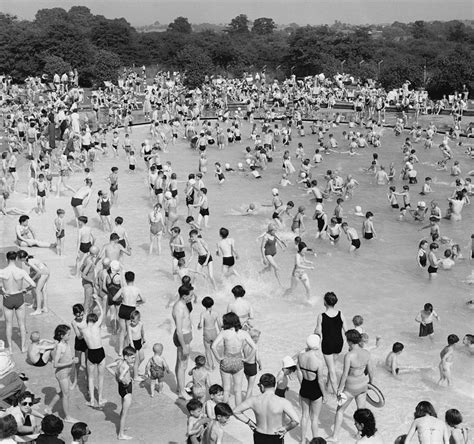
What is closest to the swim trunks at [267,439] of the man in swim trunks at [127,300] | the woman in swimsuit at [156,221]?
the man in swim trunks at [127,300]

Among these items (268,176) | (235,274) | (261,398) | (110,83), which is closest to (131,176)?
(268,176)

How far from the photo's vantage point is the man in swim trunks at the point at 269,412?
5.79 meters

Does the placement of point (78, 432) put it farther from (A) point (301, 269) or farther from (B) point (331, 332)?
(A) point (301, 269)

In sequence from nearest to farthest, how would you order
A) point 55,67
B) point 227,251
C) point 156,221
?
point 227,251 → point 156,221 → point 55,67

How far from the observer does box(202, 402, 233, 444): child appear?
17.8ft

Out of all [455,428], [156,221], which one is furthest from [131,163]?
[455,428]

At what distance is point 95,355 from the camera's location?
7.62 m

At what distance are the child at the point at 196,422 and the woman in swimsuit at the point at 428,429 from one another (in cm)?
178

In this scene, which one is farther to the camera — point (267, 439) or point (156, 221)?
point (156, 221)

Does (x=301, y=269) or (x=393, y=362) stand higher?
(x=301, y=269)

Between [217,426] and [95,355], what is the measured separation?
2479mm

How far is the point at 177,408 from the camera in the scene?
799cm

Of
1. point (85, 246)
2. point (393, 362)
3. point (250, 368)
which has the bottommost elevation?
point (393, 362)

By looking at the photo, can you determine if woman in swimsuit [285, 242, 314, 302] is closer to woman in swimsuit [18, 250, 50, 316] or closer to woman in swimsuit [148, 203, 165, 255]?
woman in swimsuit [148, 203, 165, 255]
